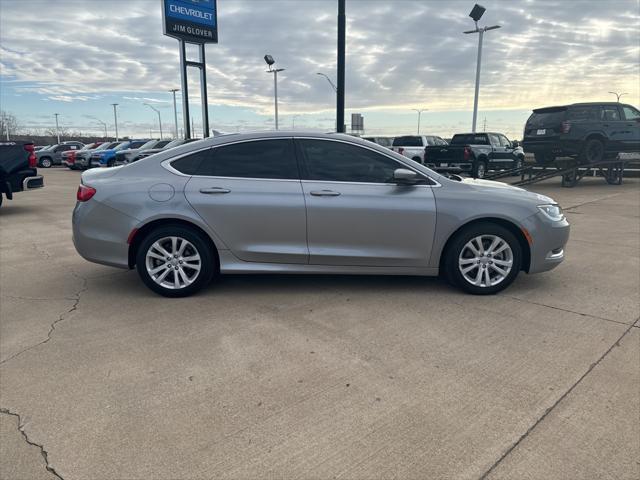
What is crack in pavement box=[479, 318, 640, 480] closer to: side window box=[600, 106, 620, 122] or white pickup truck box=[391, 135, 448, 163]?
side window box=[600, 106, 620, 122]

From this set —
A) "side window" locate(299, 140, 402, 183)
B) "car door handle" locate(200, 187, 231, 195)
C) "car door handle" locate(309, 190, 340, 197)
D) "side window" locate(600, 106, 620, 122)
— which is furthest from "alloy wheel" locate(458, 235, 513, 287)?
"side window" locate(600, 106, 620, 122)

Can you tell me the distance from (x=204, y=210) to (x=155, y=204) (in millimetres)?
470

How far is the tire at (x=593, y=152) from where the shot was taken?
15.5 metres

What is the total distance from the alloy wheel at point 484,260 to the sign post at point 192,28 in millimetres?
24189

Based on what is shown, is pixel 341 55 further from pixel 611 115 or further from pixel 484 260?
pixel 611 115

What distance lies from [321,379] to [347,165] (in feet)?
7.55

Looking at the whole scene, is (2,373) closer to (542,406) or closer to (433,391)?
(433,391)

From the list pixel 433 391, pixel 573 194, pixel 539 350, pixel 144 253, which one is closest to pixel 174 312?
pixel 144 253

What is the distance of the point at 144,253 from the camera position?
470 centimetres

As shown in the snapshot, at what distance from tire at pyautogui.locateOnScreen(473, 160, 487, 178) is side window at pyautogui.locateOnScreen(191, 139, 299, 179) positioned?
14.5 metres

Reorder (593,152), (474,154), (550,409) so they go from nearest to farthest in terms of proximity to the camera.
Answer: (550,409), (593,152), (474,154)

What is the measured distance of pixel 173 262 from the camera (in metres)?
4.73

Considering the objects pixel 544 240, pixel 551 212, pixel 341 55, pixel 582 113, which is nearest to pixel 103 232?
pixel 544 240

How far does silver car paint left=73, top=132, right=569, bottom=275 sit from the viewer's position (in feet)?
15.3
